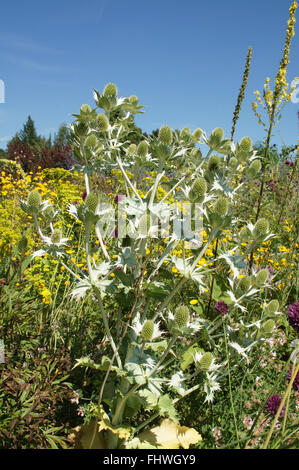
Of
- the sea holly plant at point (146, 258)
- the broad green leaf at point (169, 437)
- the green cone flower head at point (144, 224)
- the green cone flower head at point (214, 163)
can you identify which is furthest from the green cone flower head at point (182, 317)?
the green cone flower head at point (214, 163)

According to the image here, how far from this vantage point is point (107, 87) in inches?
64.1

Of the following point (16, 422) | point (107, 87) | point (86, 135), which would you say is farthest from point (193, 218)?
point (16, 422)

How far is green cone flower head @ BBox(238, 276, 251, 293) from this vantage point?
5.80ft

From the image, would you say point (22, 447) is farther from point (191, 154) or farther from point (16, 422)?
point (191, 154)

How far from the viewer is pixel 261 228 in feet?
5.43

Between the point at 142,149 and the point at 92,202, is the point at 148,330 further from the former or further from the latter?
the point at 142,149

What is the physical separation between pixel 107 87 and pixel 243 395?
81.7 inches

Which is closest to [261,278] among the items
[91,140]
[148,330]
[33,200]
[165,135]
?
[148,330]

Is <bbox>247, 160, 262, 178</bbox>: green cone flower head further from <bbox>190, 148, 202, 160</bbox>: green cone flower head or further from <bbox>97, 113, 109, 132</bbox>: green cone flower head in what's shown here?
<bbox>97, 113, 109, 132</bbox>: green cone flower head

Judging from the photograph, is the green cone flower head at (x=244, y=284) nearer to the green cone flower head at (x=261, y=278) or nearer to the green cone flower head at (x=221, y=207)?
the green cone flower head at (x=261, y=278)

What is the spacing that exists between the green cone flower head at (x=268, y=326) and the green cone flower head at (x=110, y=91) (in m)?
1.44

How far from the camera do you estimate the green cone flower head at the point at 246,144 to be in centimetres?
176

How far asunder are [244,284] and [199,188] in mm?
624

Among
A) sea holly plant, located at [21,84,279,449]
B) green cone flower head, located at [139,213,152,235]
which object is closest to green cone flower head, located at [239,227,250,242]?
sea holly plant, located at [21,84,279,449]
